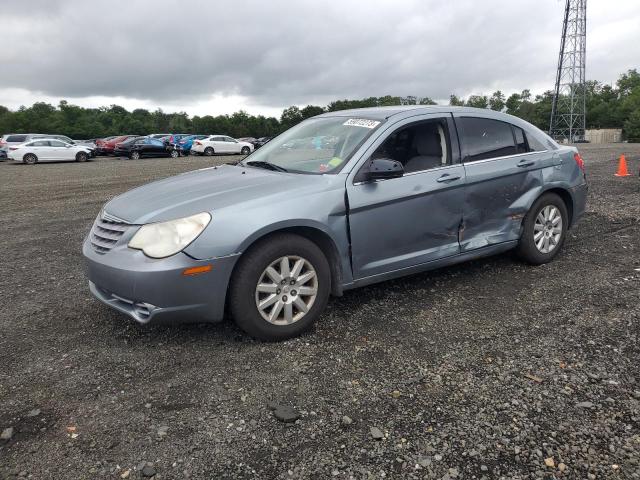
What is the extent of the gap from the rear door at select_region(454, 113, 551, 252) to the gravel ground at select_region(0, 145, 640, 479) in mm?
524

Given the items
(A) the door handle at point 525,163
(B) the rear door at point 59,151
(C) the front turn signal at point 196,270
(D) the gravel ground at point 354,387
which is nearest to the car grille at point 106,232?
(C) the front turn signal at point 196,270

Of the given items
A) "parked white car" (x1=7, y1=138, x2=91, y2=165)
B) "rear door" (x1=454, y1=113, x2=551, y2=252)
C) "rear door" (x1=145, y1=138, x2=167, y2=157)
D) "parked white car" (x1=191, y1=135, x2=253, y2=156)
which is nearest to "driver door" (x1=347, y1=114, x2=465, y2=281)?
"rear door" (x1=454, y1=113, x2=551, y2=252)

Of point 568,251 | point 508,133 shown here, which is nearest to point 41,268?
point 508,133

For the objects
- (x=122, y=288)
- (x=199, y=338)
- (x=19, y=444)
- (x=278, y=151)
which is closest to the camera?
(x=19, y=444)

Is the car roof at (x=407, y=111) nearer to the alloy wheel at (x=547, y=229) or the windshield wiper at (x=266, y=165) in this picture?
the windshield wiper at (x=266, y=165)

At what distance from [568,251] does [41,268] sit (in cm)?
594

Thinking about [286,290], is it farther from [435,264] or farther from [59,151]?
[59,151]

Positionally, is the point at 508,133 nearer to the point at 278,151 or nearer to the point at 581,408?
the point at 278,151

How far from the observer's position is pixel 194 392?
302 centimetres

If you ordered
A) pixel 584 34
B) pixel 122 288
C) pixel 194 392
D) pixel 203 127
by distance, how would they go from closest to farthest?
pixel 194 392 < pixel 122 288 < pixel 584 34 < pixel 203 127

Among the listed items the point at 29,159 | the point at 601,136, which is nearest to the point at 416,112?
the point at 29,159

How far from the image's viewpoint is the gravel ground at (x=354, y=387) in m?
2.43

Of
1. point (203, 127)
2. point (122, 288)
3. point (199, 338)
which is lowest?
point (199, 338)

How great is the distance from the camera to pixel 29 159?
88.4ft
